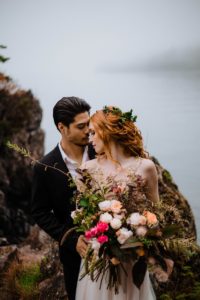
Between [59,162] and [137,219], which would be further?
[59,162]

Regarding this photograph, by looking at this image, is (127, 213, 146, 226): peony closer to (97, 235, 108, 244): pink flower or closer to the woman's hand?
(97, 235, 108, 244): pink flower

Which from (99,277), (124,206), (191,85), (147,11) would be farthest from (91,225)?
(147,11)

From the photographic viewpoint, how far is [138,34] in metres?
81.5

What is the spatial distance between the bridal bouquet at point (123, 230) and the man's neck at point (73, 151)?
2.56 ft

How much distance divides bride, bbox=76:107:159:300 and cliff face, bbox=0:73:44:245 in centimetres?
844

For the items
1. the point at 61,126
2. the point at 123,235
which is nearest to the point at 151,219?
the point at 123,235

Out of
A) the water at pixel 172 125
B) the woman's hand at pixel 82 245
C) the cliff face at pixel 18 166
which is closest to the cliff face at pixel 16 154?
the cliff face at pixel 18 166

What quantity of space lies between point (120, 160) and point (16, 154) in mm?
9272

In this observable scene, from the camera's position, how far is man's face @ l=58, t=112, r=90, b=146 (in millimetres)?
3221

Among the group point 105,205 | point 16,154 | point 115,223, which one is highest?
point 16,154

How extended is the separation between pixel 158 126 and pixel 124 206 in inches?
671

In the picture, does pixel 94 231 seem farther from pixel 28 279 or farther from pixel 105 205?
pixel 28 279

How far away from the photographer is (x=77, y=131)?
3219mm

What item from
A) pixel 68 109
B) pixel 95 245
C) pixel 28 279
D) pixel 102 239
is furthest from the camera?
pixel 28 279
